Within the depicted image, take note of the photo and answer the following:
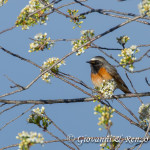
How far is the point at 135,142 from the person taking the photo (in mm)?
5250

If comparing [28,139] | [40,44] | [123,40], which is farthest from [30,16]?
[28,139]

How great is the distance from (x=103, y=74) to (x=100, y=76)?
0.12 metres

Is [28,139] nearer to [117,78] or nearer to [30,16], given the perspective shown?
[30,16]

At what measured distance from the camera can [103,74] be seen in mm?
8898

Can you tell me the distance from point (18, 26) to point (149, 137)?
2.41 meters

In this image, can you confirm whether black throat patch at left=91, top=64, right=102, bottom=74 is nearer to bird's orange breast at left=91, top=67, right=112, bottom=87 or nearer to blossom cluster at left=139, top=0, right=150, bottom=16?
bird's orange breast at left=91, top=67, right=112, bottom=87

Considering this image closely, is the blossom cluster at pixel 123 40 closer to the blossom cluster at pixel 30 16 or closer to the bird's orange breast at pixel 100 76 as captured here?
the blossom cluster at pixel 30 16

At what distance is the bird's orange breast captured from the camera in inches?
346

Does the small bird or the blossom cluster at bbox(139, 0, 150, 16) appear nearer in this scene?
the blossom cluster at bbox(139, 0, 150, 16)

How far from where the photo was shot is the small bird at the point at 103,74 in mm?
8828

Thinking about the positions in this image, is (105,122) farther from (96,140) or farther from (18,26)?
(18,26)

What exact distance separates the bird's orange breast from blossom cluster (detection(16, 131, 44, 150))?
5.22 meters

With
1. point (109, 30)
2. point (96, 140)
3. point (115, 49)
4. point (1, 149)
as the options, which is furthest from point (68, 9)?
point (1, 149)

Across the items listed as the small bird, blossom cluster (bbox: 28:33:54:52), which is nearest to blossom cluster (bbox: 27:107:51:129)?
blossom cluster (bbox: 28:33:54:52)
